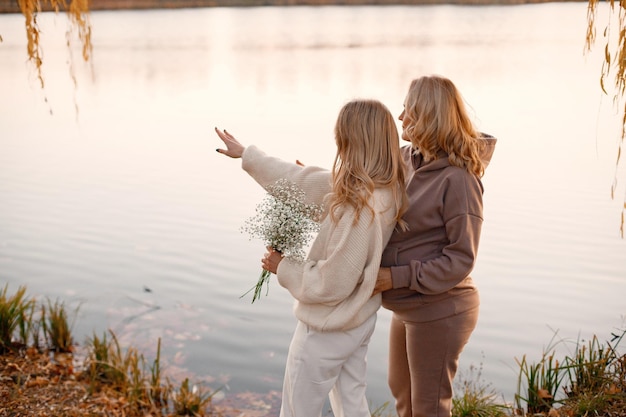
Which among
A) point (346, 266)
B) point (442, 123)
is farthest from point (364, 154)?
point (346, 266)

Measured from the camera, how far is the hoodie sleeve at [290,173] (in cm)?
288

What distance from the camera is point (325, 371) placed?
2688 mm

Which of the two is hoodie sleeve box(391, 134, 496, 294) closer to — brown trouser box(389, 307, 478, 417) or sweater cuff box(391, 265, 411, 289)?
sweater cuff box(391, 265, 411, 289)

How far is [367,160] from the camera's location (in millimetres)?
2607

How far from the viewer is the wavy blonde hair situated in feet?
8.59

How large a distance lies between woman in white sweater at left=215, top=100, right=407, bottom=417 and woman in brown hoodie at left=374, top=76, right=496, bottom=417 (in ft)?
0.29

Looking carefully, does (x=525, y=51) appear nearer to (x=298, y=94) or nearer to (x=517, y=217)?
(x=298, y=94)

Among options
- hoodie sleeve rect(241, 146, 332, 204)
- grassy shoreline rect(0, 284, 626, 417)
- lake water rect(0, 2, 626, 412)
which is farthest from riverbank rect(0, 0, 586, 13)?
hoodie sleeve rect(241, 146, 332, 204)

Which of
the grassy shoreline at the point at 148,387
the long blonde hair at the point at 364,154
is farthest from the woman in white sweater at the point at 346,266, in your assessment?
the grassy shoreline at the point at 148,387

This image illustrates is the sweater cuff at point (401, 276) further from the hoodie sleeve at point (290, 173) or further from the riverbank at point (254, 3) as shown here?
the riverbank at point (254, 3)

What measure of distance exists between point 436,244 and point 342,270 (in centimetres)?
39

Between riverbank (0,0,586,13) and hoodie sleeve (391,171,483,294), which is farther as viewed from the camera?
riverbank (0,0,586,13)

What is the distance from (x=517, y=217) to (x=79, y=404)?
15.8 feet

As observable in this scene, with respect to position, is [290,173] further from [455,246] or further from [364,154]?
[455,246]
